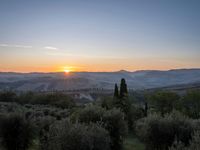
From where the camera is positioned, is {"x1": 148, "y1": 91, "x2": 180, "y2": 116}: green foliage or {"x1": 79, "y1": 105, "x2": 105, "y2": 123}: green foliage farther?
{"x1": 148, "y1": 91, "x2": 180, "y2": 116}: green foliage

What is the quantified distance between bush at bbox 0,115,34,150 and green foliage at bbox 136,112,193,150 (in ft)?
36.8

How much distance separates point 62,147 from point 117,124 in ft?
43.9

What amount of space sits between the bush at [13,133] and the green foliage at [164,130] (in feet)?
36.8

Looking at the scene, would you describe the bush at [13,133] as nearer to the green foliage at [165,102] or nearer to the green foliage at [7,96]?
the green foliage at [165,102]

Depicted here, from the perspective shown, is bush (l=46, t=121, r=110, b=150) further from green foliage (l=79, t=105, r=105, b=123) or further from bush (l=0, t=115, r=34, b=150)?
green foliage (l=79, t=105, r=105, b=123)

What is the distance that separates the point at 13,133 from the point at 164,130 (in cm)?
1400

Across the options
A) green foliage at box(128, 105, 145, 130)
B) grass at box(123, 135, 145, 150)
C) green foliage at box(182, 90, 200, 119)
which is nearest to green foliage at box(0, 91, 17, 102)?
green foliage at box(128, 105, 145, 130)

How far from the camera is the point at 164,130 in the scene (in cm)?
2514

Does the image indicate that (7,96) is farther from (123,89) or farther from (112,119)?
(112,119)

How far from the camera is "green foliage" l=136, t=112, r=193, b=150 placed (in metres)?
24.7

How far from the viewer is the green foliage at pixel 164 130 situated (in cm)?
2467

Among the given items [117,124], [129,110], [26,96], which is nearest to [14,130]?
[117,124]

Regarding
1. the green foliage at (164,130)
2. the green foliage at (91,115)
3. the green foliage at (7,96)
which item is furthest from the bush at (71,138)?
the green foliage at (7,96)

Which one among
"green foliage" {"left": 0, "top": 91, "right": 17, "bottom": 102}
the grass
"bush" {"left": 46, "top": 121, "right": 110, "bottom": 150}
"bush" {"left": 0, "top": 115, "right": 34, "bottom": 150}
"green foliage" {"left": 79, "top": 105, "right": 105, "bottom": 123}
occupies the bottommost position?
the grass
